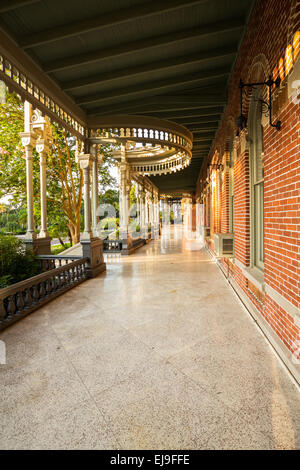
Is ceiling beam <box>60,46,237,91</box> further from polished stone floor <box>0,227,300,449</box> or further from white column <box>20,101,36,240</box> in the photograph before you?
polished stone floor <box>0,227,300,449</box>

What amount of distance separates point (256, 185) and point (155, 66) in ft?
11.2

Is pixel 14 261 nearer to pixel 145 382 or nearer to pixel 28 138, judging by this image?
pixel 28 138

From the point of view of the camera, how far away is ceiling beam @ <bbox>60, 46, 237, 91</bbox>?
18.0ft

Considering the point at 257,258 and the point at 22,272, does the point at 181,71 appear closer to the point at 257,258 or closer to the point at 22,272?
the point at 257,258

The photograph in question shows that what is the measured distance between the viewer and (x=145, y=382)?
8.61 ft

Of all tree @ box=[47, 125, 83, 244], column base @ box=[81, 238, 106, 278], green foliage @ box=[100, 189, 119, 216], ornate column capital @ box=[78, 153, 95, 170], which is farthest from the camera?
green foliage @ box=[100, 189, 119, 216]

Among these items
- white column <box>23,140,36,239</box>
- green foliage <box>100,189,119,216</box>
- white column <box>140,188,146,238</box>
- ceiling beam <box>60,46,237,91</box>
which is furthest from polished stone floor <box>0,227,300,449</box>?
white column <box>140,188,146,238</box>

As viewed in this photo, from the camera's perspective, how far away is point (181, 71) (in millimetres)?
6070

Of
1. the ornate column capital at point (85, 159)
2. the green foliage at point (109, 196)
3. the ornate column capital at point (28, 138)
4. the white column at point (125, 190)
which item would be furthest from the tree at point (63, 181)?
the ornate column capital at point (28, 138)

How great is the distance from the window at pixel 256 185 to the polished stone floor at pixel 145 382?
1.13 m

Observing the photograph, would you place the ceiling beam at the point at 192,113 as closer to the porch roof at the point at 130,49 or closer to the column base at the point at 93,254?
the porch roof at the point at 130,49

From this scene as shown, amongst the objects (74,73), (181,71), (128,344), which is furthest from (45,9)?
(128,344)

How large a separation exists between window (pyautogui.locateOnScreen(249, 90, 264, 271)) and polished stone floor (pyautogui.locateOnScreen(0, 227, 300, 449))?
3.69ft

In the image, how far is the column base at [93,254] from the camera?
25.6ft
